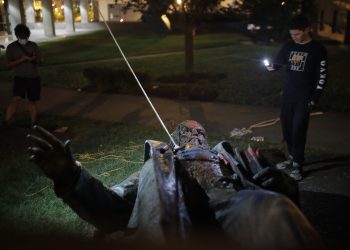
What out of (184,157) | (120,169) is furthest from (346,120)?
(184,157)

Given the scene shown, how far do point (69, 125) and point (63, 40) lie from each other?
19.4m

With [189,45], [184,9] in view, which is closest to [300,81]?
[184,9]

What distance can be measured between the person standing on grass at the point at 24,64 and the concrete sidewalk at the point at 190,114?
130cm

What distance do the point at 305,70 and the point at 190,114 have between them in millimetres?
3614

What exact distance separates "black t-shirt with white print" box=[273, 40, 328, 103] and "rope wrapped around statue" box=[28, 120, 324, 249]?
1.50 metres

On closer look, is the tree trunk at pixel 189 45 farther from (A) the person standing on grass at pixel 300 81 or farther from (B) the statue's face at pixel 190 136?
(B) the statue's face at pixel 190 136

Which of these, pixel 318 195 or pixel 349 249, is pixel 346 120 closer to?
pixel 318 195

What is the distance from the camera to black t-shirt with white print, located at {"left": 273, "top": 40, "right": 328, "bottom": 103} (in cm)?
534

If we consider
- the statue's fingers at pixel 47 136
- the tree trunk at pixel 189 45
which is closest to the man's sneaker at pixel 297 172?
the statue's fingers at pixel 47 136

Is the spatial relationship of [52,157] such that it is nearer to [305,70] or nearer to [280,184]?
[280,184]

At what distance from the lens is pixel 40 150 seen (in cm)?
321

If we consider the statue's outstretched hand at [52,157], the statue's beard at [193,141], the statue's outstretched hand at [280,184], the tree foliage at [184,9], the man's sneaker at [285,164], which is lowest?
the man's sneaker at [285,164]

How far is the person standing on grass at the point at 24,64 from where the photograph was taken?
24.8 feet

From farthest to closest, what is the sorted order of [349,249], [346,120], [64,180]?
1. [346,120]
2. [349,249]
3. [64,180]
